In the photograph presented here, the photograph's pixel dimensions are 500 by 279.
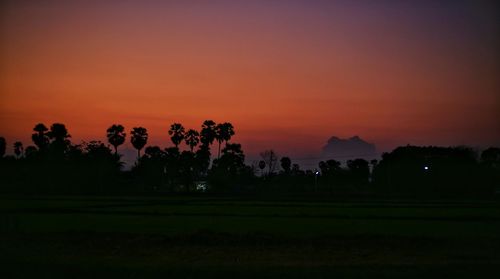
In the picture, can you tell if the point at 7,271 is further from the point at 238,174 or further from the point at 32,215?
the point at 238,174

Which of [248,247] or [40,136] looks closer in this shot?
[248,247]

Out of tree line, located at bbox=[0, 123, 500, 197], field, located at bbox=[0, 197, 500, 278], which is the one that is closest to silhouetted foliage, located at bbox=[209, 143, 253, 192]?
tree line, located at bbox=[0, 123, 500, 197]

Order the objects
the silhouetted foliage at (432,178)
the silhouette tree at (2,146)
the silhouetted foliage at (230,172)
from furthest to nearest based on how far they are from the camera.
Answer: the silhouette tree at (2,146)
the silhouetted foliage at (230,172)
the silhouetted foliage at (432,178)

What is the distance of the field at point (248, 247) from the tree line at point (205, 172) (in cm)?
5423

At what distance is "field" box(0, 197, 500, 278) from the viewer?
15031 mm

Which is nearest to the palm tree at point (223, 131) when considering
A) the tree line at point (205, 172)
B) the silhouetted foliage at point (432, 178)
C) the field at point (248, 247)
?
the tree line at point (205, 172)

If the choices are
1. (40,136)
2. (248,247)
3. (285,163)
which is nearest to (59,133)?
(40,136)

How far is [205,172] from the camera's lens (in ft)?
444

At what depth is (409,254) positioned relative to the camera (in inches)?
825

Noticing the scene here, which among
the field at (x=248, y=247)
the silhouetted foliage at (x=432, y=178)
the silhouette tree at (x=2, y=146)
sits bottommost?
the field at (x=248, y=247)

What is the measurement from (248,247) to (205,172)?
11318 cm

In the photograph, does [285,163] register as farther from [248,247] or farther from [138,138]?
[248,247]

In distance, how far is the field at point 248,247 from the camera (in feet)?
49.3

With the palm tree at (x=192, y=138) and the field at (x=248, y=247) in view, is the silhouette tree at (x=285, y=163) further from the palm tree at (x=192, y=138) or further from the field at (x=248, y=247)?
the field at (x=248, y=247)
